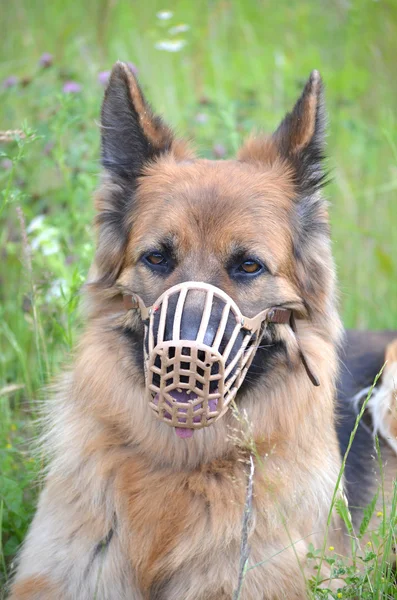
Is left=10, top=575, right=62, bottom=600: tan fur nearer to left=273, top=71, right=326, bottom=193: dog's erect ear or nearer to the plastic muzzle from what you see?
the plastic muzzle

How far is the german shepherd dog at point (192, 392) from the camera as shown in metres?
3.17

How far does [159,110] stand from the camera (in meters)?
7.43

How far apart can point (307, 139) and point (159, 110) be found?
4165 millimetres

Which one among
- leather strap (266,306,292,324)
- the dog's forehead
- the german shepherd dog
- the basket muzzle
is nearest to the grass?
the german shepherd dog

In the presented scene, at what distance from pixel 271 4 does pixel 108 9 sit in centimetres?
283

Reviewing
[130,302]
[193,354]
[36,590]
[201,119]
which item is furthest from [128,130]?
[201,119]

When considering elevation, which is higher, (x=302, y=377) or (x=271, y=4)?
(x=271, y=4)

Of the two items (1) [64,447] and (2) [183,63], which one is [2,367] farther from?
(2) [183,63]

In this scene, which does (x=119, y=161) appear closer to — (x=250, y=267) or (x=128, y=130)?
(x=128, y=130)

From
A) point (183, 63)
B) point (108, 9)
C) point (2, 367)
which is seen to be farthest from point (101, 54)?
point (2, 367)

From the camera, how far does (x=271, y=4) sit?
28.4 feet

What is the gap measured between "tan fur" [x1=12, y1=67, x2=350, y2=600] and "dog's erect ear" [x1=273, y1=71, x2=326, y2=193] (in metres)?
0.03

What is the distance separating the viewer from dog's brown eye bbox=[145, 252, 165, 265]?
3.32m

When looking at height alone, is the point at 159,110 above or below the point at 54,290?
above
